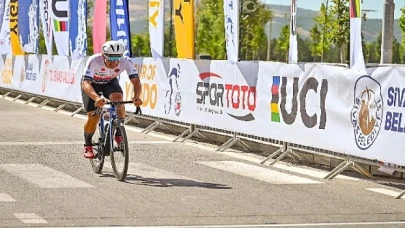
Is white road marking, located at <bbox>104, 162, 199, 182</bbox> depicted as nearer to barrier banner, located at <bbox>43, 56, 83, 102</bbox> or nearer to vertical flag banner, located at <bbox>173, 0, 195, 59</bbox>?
vertical flag banner, located at <bbox>173, 0, 195, 59</bbox>

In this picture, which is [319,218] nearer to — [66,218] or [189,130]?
[66,218]

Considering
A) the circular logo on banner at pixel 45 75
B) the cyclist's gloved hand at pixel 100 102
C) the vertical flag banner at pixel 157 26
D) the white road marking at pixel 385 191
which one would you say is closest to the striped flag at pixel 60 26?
the circular logo on banner at pixel 45 75

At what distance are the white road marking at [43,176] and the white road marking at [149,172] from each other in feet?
3.04

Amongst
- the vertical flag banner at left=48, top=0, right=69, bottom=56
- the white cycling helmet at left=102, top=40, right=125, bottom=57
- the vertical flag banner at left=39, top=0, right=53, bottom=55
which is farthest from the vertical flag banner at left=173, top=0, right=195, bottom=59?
the vertical flag banner at left=39, top=0, right=53, bottom=55

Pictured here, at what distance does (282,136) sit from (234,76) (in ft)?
6.24

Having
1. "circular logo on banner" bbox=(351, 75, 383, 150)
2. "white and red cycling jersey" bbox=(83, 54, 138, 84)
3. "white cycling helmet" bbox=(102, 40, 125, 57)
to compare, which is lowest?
"circular logo on banner" bbox=(351, 75, 383, 150)

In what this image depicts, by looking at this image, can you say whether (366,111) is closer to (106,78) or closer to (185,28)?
(106,78)

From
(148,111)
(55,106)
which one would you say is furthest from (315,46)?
(148,111)

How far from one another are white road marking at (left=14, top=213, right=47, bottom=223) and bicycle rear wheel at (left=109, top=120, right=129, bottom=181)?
9.44 ft

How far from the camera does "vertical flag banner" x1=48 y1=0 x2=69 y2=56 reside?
94.7ft

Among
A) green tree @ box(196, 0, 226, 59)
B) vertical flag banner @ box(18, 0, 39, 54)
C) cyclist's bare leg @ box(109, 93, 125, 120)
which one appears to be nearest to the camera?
cyclist's bare leg @ box(109, 93, 125, 120)

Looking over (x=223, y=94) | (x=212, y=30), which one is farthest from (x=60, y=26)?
(x=212, y=30)

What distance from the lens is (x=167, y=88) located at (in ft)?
67.6

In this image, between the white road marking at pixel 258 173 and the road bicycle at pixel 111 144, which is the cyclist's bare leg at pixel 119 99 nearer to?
the road bicycle at pixel 111 144
